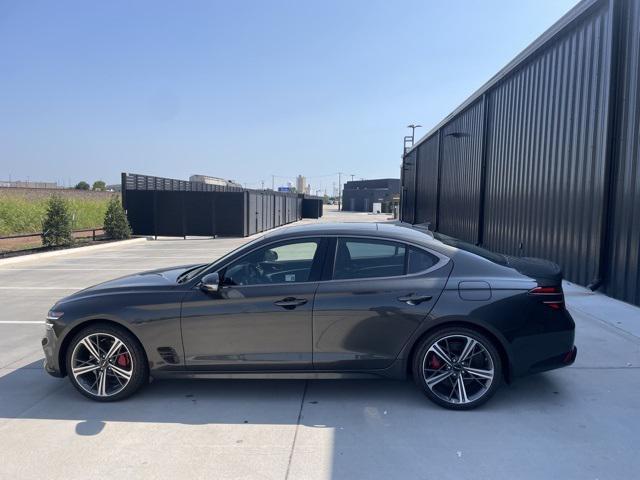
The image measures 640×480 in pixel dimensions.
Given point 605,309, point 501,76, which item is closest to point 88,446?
point 605,309

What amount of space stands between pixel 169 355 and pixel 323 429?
1.44 meters

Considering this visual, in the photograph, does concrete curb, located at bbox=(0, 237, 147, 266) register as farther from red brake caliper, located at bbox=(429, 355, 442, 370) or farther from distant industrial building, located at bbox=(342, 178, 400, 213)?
distant industrial building, located at bbox=(342, 178, 400, 213)

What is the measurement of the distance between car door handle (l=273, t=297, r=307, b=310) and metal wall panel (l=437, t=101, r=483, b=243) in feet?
40.2

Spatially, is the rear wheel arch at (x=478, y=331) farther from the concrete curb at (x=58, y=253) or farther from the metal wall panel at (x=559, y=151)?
the concrete curb at (x=58, y=253)

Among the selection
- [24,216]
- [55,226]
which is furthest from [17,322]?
[24,216]

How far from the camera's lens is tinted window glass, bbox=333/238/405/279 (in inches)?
161

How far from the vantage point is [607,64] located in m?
7.78

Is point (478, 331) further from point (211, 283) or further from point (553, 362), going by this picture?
point (211, 283)

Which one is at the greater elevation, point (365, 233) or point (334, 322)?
point (365, 233)

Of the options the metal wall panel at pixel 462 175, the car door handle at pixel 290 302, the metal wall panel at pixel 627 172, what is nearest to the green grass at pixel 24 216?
the metal wall panel at pixel 462 175

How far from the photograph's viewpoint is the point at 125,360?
415cm

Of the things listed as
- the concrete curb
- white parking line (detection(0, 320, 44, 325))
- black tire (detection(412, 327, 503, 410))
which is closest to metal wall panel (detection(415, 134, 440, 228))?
the concrete curb

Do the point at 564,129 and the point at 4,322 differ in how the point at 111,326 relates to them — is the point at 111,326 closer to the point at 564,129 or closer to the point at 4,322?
the point at 4,322

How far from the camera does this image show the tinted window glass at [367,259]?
4090 millimetres
